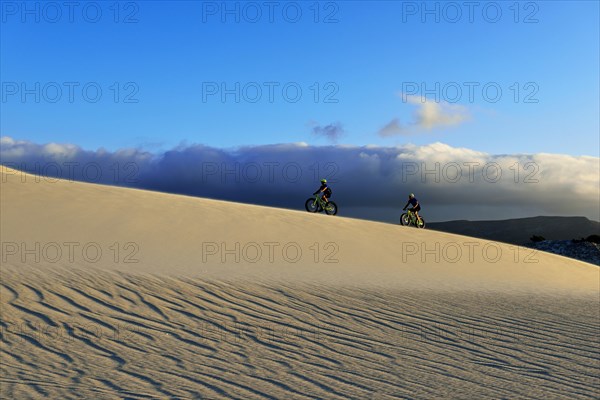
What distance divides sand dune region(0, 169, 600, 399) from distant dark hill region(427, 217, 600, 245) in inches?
3013

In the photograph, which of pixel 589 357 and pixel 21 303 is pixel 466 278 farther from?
pixel 21 303

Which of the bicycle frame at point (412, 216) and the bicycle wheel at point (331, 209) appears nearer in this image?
the bicycle wheel at point (331, 209)

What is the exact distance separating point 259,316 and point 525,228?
3930 inches

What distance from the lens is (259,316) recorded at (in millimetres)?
8125

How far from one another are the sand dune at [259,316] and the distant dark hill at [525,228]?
251ft

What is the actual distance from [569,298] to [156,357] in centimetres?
1010

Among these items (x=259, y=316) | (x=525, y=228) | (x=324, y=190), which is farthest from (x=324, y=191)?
(x=525, y=228)

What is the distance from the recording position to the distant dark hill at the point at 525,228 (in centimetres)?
8950

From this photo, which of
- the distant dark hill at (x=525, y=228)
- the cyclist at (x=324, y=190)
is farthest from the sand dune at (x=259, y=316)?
the distant dark hill at (x=525, y=228)

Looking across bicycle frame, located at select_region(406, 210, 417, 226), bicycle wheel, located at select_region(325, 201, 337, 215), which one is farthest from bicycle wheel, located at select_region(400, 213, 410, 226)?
bicycle wheel, located at select_region(325, 201, 337, 215)

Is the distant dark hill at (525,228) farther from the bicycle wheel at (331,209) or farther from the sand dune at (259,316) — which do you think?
the sand dune at (259,316)

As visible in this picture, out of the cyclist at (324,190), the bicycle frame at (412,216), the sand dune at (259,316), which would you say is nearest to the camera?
the sand dune at (259,316)

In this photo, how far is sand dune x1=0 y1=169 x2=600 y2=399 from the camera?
18.8 ft

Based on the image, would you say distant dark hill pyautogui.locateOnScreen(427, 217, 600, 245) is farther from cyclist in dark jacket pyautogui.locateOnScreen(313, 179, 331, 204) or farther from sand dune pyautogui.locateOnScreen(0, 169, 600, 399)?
sand dune pyautogui.locateOnScreen(0, 169, 600, 399)
